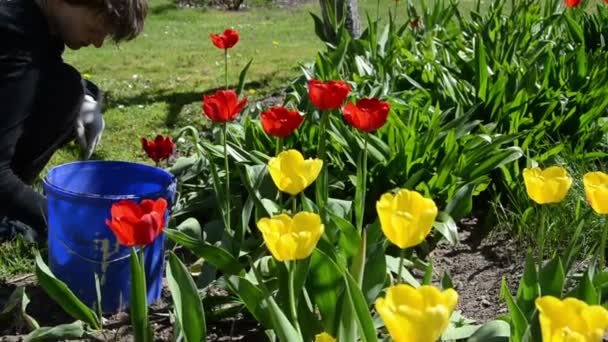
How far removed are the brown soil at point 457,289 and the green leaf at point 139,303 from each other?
40cm

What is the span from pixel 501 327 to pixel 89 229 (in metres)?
1.04

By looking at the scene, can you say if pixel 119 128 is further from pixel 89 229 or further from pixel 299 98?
pixel 89 229

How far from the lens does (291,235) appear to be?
1.29 m

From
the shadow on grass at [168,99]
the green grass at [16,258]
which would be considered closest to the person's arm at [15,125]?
the green grass at [16,258]

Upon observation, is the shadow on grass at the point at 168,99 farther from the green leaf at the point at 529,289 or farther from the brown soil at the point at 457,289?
the green leaf at the point at 529,289

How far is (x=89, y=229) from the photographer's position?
2160 millimetres

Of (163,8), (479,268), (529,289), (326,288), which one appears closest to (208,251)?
(326,288)

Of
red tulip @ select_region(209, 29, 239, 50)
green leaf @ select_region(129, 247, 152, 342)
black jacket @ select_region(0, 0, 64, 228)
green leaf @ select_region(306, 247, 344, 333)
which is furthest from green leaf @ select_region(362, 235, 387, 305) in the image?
red tulip @ select_region(209, 29, 239, 50)

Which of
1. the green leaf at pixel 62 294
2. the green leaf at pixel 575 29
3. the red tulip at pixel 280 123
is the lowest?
the green leaf at pixel 575 29

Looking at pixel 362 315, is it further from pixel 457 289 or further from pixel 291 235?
pixel 457 289

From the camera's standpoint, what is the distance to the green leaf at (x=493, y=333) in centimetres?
163

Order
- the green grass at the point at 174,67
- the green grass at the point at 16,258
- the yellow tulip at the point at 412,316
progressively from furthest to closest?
the green grass at the point at 174,67, the green grass at the point at 16,258, the yellow tulip at the point at 412,316

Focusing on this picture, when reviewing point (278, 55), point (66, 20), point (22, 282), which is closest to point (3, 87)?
point (66, 20)

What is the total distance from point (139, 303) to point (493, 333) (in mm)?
656
